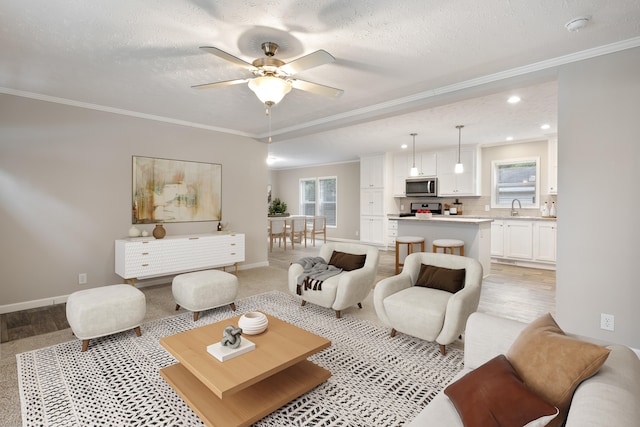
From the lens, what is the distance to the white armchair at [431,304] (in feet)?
8.38

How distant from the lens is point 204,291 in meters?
3.37

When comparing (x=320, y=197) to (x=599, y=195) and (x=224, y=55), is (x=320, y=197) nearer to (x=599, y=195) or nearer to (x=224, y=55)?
(x=599, y=195)

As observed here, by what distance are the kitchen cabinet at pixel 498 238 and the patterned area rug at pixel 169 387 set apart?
4449 millimetres

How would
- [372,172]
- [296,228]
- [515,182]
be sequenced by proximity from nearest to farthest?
[515,182], [372,172], [296,228]

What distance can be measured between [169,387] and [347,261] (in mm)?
2235

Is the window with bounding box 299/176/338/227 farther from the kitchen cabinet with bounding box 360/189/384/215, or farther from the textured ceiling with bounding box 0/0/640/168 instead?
the textured ceiling with bounding box 0/0/640/168

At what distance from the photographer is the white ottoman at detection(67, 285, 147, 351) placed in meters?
2.65

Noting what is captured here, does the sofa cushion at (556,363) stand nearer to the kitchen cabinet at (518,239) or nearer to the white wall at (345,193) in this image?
the kitchen cabinet at (518,239)

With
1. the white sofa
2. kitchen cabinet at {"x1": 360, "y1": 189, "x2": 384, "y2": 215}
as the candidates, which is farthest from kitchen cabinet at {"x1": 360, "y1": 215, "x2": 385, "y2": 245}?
the white sofa

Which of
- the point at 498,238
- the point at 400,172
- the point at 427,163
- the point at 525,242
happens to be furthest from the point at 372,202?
the point at 525,242

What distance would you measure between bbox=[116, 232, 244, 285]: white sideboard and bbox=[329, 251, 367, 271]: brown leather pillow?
1.91 m

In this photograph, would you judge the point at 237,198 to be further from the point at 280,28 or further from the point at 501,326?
the point at 501,326

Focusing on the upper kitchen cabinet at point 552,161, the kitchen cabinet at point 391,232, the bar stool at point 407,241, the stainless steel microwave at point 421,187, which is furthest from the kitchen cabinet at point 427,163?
the bar stool at point 407,241

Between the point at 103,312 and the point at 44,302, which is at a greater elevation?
the point at 103,312
